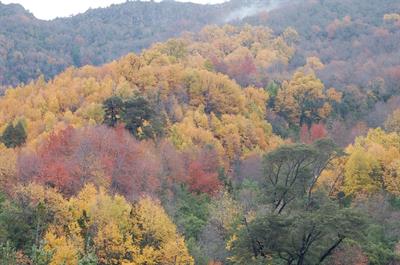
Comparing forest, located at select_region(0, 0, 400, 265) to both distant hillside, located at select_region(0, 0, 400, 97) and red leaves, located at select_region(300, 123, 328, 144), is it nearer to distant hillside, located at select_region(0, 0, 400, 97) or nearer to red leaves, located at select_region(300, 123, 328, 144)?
red leaves, located at select_region(300, 123, 328, 144)

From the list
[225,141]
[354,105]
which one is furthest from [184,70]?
[354,105]

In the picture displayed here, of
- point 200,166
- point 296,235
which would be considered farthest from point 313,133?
point 296,235

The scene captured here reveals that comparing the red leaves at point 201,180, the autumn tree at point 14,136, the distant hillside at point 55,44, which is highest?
the autumn tree at point 14,136

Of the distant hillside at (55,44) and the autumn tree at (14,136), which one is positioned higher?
the autumn tree at (14,136)

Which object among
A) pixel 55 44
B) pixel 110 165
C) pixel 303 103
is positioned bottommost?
pixel 55 44

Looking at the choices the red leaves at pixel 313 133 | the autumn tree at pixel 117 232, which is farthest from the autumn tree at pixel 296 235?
the red leaves at pixel 313 133

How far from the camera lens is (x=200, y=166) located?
5284cm

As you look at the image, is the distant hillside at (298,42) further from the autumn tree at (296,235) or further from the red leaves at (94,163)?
the autumn tree at (296,235)

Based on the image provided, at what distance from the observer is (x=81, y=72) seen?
81062 mm

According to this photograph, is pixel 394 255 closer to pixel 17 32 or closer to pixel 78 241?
pixel 78 241

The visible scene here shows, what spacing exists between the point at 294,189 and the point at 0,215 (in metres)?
20.4

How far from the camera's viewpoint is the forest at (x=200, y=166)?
111 feet

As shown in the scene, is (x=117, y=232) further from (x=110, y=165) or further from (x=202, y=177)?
(x=202, y=177)

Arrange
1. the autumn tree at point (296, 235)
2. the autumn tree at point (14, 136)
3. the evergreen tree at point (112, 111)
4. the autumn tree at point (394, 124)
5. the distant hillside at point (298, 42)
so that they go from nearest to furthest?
the autumn tree at point (296, 235)
the evergreen tree at point (112, 111)
the autumn tree at point (14, 136)
the autumn tree at point (394, 124)
the distant hillside at point (298, 42)
